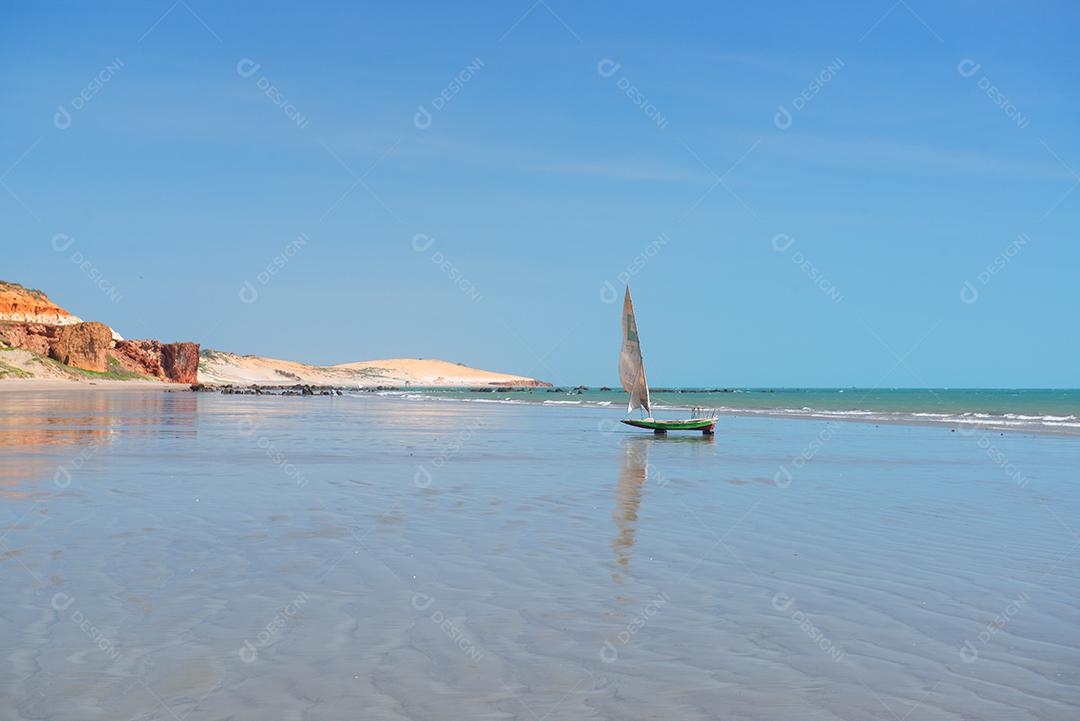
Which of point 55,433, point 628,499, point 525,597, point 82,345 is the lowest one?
point 525,597

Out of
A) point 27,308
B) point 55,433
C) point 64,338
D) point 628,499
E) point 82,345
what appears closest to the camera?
point 628,499

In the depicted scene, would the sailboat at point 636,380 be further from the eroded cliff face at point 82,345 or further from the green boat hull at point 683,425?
the eroded cliff face at point 82,345

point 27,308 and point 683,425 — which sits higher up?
point 27,308

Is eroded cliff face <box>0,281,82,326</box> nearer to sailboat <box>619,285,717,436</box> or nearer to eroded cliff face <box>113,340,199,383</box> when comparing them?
eroded cliff face <box>113,340,199,383</box>

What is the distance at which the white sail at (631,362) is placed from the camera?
4606cm

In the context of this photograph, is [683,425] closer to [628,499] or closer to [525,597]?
Answer: [628,499]

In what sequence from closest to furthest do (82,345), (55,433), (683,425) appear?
(55,433)
(683,425)
(82,345)

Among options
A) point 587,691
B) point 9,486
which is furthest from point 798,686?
point 9,486

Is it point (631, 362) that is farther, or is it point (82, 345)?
point (82, 345)

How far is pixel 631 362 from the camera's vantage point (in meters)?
47.5

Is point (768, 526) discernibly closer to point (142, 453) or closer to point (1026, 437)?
point (142, 453)

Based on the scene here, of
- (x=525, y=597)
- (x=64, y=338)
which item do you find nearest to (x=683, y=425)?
(x=525, y=597)

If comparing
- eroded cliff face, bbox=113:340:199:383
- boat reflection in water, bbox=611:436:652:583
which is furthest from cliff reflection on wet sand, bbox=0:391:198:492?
eroded cliff face, bbox=113:340:199:383

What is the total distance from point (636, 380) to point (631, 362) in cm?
100
